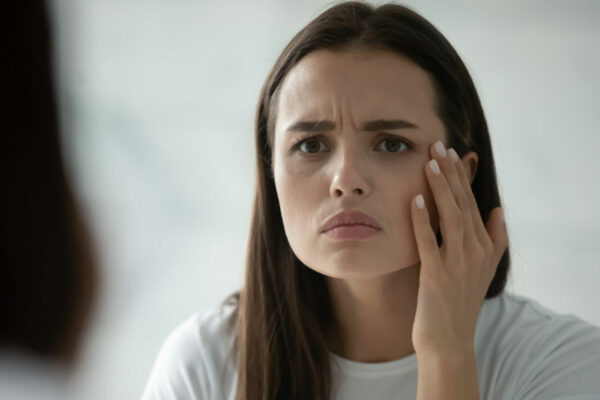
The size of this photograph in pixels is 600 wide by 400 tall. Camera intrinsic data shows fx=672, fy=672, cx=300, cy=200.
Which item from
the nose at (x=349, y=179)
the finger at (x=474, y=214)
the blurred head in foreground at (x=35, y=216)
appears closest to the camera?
the nose at (x=349, y=179)

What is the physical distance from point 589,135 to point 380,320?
2.99ft

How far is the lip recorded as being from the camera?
115cm

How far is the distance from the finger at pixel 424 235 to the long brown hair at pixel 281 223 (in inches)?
7.0

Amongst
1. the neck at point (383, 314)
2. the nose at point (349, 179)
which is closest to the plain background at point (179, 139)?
the neck at point (383, 314)

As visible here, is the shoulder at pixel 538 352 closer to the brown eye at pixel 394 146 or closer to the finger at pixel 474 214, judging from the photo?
the finger at pixel 474 214

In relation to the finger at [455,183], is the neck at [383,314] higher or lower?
lower

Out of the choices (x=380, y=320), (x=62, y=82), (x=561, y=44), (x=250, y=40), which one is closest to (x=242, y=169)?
(x=250, y=40)

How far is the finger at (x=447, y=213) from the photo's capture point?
1.19 metres

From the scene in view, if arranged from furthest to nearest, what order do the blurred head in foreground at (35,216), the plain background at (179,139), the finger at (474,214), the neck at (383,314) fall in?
the blurred head in foreground at (35,216)
the plain background at (179,139)
the neck at (383,314)
the finger at (474,214)

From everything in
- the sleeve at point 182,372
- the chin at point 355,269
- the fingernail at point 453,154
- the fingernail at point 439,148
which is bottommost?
the sleeve at point 182,372

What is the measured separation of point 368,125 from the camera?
1.18 m

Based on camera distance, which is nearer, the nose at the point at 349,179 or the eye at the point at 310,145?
the nose at the point at 349,179

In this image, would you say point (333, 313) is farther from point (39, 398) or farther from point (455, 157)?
point (39, 398)

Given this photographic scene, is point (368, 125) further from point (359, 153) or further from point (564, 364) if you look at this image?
point (564, 364)
